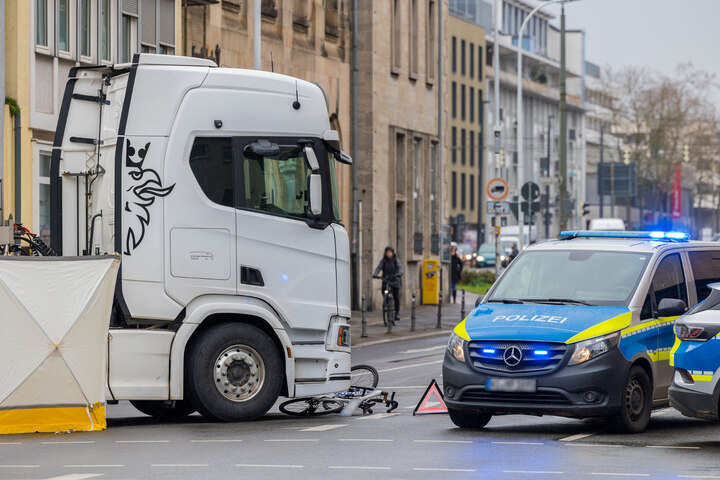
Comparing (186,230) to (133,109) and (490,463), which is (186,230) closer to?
(133,109)

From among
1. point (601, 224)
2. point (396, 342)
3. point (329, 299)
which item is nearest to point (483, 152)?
point (601, 224)

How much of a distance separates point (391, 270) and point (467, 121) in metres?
67.0

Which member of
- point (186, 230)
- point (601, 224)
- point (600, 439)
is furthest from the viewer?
point (601, 224)

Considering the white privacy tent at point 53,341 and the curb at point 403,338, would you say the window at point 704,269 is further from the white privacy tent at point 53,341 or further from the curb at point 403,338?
the curb at point 403,338

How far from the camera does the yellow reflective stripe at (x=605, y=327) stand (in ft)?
42.1

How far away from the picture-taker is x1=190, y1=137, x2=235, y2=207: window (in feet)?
47.5

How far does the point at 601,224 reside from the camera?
72688 millimetres

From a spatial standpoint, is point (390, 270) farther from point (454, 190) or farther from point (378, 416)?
point (454, 190)

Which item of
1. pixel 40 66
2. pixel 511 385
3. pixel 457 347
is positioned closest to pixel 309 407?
pixel 457 347

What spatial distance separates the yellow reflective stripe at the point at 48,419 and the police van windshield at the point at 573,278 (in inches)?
153

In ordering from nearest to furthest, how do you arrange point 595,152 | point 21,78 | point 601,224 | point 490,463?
1. point 490,463
2. point 21,78
3. point 601,224
4. point 595,152

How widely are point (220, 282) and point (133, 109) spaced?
184 centimetres

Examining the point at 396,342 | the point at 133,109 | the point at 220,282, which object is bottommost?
the point at 396,342

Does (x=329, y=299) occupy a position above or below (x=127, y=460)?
above
